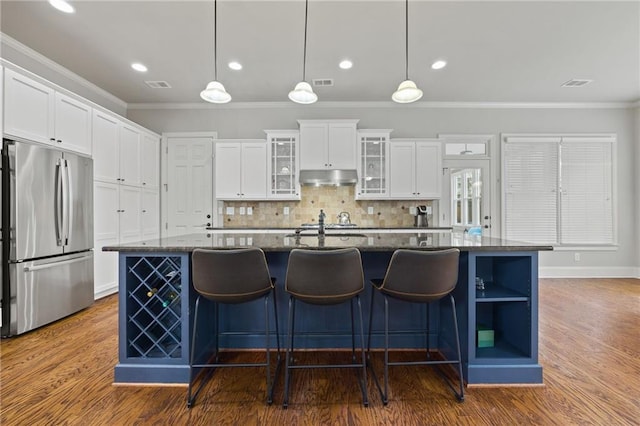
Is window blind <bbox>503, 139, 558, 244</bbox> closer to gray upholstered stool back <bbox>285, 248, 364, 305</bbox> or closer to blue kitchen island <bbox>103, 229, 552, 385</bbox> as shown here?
blue kitchen island <bbox>103, 229, 552, 385</bbox>

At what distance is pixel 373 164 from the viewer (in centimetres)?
466

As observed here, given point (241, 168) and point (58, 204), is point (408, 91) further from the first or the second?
point (58, 204)

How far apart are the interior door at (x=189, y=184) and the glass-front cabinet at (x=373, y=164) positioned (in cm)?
254

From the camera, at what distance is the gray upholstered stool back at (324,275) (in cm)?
165

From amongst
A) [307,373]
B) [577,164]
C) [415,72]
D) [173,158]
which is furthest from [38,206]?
[577,164]

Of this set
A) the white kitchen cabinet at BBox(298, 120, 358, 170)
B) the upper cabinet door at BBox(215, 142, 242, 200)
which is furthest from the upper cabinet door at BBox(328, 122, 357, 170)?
the upper cabinet door at BBox(215, 142, 242, 200)

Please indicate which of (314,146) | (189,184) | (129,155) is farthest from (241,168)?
(129,155)

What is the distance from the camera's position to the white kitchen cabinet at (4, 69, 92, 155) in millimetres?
2570

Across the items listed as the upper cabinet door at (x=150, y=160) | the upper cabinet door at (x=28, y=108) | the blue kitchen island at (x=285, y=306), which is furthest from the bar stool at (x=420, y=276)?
the upper cabinet door at (x=150, y=160)

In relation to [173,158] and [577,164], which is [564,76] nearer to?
[577,164]

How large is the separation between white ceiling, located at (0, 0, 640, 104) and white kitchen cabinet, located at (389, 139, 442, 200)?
2.71 feet

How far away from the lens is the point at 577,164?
4.99m

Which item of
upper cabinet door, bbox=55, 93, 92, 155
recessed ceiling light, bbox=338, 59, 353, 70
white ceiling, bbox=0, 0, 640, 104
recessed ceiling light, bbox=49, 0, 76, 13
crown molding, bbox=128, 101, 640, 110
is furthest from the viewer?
crown molding, bbox=128, 101, 640, 110

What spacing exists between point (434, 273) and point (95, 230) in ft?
12.7
